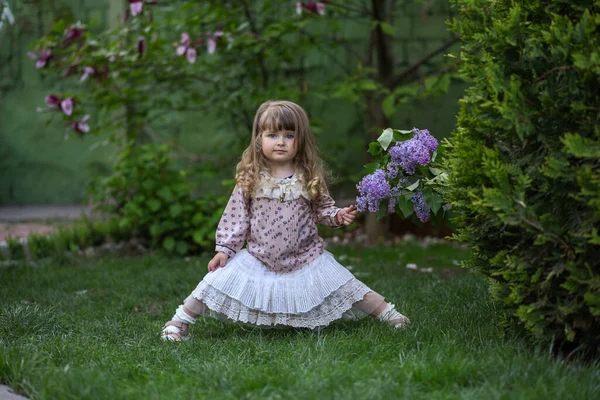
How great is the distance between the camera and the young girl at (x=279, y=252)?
10.3ft

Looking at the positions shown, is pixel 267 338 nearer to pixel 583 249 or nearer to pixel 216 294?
pixel 216 294

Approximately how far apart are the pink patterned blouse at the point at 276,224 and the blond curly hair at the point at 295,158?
40 mm

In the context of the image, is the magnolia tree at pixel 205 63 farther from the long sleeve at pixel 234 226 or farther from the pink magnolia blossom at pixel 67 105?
the long sleeve at pixel 234 226

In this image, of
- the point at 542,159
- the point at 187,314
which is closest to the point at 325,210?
the point at 187,314

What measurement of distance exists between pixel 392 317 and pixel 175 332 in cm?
96

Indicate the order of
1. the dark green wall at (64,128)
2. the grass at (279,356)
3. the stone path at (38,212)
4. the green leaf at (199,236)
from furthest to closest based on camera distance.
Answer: the stone path at (38,212)
the dark green wall at (64,128)
the green leaf at (199,236)
the grass at (279,356)

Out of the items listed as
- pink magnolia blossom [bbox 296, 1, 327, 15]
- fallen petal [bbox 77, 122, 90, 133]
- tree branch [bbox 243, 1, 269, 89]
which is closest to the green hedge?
pink magnolia blossom [bbox 296, 1, 327, 15]

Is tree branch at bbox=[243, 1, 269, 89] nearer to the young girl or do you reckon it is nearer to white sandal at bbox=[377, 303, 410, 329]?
the young girl

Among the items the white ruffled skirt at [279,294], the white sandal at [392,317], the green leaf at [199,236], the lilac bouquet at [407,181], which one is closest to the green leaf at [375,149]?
the lilac bouquet at [407,181]

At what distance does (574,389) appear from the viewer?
6.81 ft

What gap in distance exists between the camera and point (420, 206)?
3.01 m

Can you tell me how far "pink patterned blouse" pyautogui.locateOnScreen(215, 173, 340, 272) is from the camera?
10.6ft

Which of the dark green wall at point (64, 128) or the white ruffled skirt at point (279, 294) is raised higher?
the dark green wall at point (64, 128)

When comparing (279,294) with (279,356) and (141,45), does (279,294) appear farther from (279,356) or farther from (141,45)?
(141,45)
